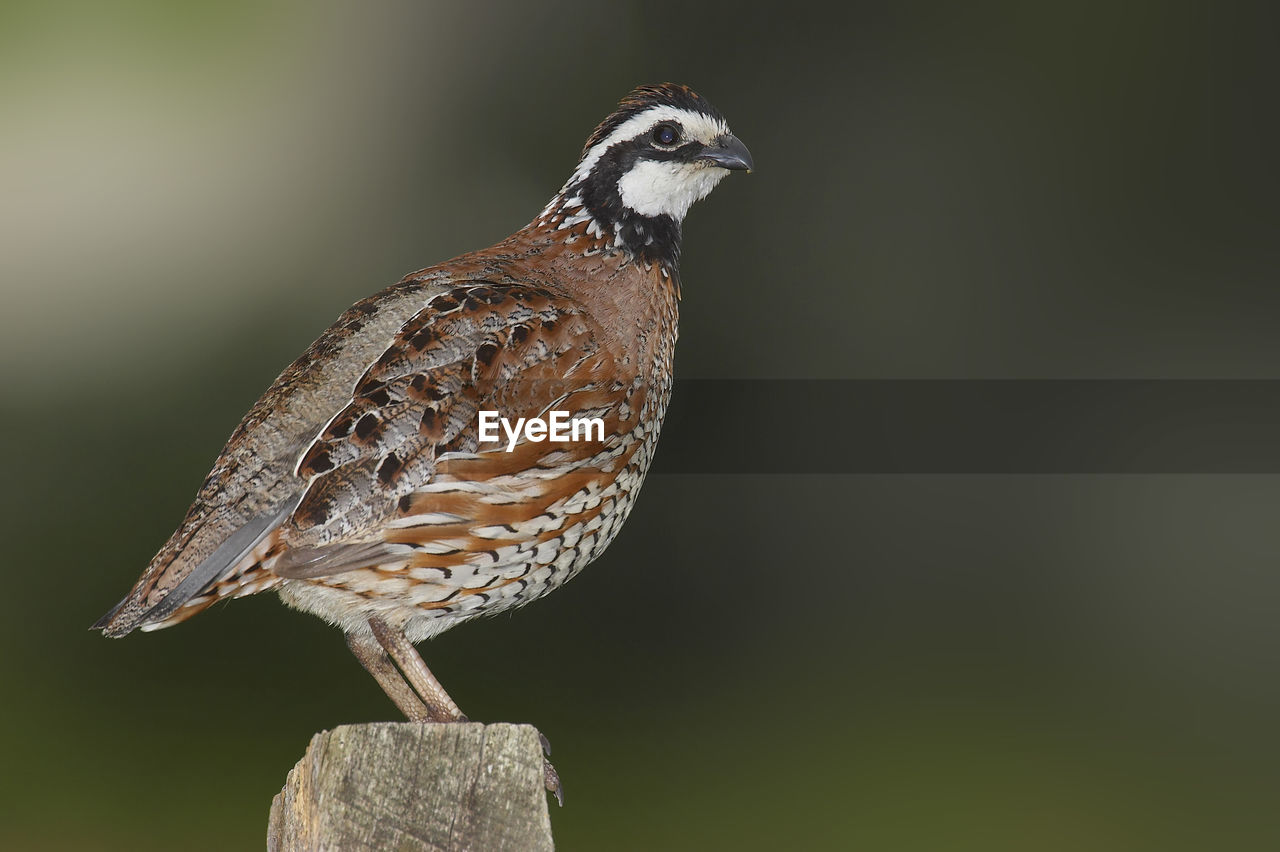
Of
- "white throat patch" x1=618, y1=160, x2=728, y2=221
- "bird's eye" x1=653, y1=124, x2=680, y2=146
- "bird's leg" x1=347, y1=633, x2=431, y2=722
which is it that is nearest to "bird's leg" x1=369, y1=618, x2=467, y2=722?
"bird's leg" x1=347, y1=633, x2=431, y2=722

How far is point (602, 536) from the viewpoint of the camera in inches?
109

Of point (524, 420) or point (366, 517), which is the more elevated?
point (524, 420)

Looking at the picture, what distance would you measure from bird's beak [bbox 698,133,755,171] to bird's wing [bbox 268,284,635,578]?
2.03ft

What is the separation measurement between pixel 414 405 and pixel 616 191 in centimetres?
80

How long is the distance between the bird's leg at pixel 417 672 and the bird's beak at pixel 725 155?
134cm

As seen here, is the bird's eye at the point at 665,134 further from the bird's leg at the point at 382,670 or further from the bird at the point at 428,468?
the bird's leg at the point at 382,670

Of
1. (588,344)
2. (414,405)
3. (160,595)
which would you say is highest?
(588,344)

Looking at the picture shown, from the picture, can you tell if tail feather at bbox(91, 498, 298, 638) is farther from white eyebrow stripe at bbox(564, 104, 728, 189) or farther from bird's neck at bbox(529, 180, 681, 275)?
white eyebrow stripe at bbox(564, 104, 728, 189)

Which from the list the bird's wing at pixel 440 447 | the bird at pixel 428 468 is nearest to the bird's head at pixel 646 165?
the bird at pixel 428 468

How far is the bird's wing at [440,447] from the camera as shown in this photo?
2500 millimetres

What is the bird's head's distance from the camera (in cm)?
296

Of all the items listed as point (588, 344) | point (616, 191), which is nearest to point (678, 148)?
point (616, 191)

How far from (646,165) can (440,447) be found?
0.90 m

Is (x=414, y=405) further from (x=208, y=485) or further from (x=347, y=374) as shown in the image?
(x=208, y=485)
